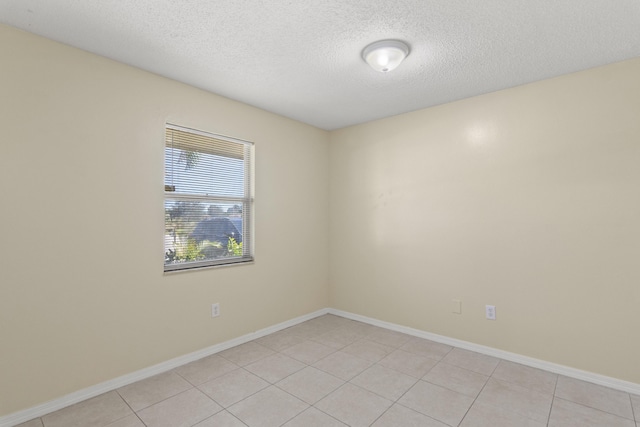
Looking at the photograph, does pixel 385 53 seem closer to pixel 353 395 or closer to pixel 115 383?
pixel 353 395

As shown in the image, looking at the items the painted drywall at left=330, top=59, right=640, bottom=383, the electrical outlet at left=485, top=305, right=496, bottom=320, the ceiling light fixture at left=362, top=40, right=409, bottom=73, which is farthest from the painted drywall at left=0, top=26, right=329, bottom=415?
the electrical outlet at left=485, top=305, right=496, bottom=320

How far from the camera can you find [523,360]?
260cm

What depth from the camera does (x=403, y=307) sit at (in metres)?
3.34

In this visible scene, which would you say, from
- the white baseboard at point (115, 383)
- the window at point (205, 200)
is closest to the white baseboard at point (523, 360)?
the white baseboard at point (115, 383)

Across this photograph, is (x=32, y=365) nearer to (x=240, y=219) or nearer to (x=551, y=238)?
(x=240, y=219)

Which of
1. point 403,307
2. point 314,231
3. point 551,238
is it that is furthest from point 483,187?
point 314,231

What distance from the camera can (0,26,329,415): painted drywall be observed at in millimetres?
1869

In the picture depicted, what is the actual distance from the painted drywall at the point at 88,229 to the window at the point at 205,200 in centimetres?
11

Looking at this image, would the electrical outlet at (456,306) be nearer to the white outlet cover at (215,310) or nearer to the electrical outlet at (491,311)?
the electrical outlet at (491,311)

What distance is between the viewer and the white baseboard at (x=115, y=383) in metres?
1.86

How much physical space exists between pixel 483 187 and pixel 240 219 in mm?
2349

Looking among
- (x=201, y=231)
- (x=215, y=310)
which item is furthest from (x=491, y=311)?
(x=201, y=231)

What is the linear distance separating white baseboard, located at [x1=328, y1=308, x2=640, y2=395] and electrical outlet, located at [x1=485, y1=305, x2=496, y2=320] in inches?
10.8

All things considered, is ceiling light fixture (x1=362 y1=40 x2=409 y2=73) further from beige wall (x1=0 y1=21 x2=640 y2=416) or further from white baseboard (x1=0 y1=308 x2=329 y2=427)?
white baseboard (x1=0 y1=308 x2=329 y2=427)
